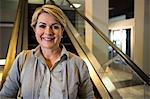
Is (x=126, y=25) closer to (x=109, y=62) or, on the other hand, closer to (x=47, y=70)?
(x=109, y=62)

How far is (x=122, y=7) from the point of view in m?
11.5

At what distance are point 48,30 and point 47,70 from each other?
221mm

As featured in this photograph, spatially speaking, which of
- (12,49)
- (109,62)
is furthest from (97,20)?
(12,49)

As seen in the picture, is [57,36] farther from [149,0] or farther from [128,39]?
[128,39]

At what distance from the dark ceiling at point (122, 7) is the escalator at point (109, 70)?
168 inches

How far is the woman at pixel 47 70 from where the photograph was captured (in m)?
1.33

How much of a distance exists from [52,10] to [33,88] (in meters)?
0.44

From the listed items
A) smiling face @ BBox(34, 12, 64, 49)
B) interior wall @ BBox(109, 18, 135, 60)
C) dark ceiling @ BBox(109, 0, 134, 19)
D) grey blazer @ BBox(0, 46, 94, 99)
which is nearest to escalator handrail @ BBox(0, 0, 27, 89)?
grey blazer @ BBox(0, 46, 94, 99)

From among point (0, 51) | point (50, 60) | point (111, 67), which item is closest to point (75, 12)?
point (111, 67)

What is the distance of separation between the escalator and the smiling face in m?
1.71

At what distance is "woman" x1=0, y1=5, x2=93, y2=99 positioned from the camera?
1.33 metres

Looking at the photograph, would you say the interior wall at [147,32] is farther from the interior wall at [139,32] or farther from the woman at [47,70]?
the woman at [47,70]

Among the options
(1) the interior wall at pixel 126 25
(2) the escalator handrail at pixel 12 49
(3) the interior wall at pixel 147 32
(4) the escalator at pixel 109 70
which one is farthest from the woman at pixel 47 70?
(1) the interior wall at pixel 126 25

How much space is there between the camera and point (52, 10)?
136 cm
